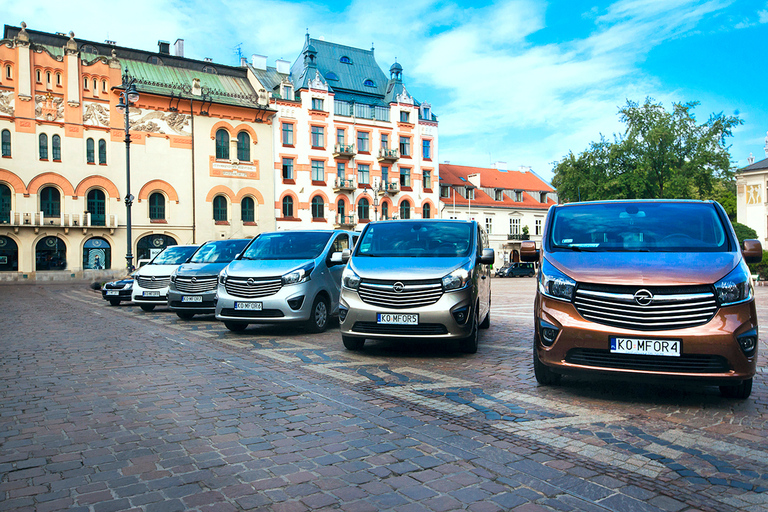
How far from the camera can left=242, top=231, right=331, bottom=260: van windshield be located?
11.5 meters

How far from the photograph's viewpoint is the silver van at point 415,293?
788 centimetres

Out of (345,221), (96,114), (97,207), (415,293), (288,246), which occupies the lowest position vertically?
(415,293)

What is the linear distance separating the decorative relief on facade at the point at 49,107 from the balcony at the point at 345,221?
72.9 ft

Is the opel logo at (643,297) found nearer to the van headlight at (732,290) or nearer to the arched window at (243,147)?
the van headlight at (732,290)

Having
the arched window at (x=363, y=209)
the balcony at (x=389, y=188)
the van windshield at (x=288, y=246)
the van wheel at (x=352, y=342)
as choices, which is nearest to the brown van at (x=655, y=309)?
the van wheel at (x=352, y=342)

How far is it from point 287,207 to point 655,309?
152 feet

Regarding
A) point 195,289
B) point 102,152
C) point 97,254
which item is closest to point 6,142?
point 102,152

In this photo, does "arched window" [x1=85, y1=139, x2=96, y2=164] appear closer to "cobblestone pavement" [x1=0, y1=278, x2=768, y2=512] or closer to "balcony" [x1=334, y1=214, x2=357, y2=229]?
"balcony" [x1=334, y1=214, x2=357, y2=229]

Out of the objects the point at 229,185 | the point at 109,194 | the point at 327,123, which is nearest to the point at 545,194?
the point at 327,123

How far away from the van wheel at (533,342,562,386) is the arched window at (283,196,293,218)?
44.8 meters

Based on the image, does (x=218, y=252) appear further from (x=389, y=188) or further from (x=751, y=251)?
(x=389, y=188)

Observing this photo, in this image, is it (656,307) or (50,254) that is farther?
(50,254)

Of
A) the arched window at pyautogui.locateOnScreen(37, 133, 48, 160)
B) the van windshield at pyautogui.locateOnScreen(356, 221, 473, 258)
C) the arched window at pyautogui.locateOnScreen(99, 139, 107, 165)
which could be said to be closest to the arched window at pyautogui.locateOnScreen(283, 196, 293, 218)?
the arched window at pyautogui.locateOnScreen(99, 139, 107, 165)

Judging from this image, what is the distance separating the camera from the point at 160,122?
146 ft
